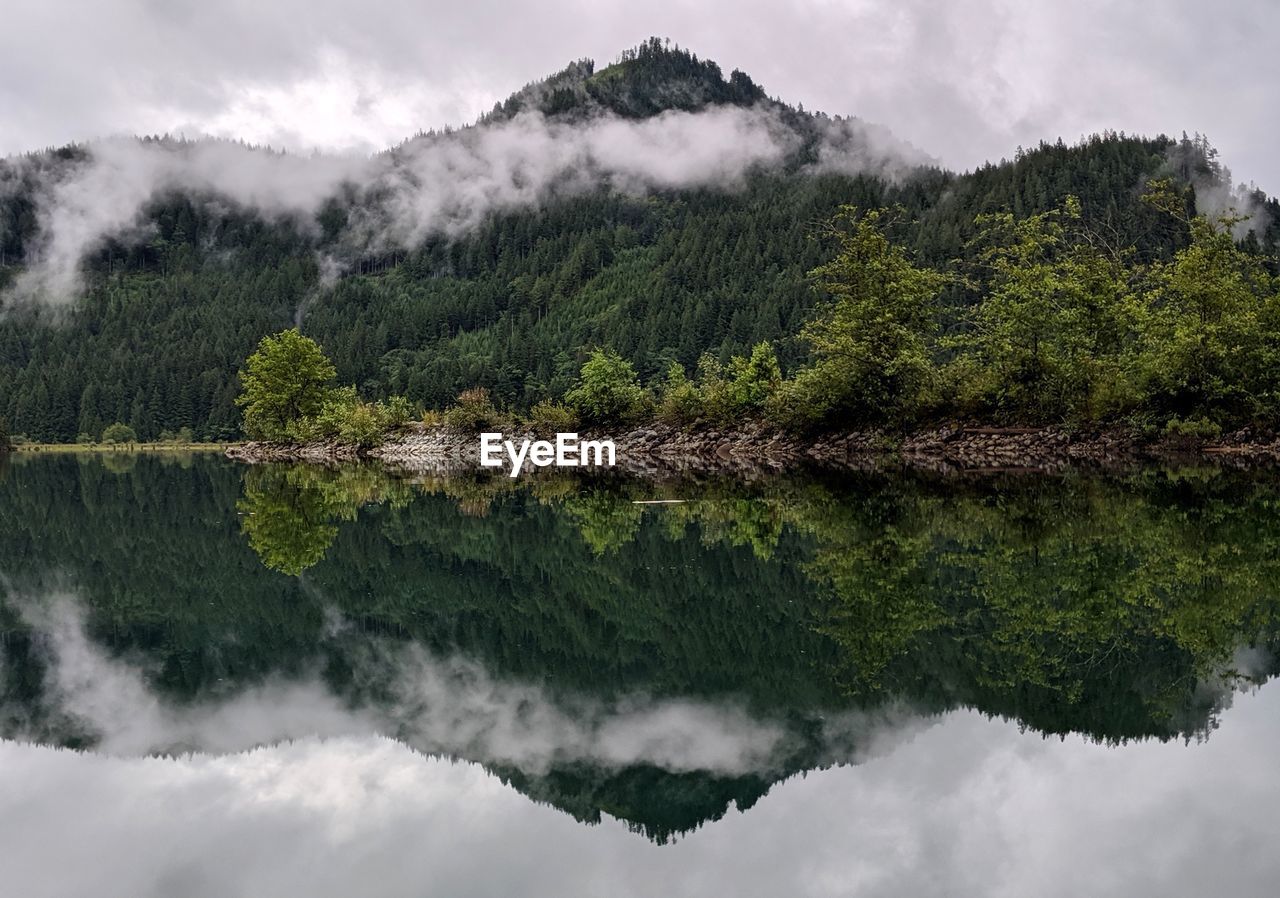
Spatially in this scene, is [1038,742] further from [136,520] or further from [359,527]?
[136,520]

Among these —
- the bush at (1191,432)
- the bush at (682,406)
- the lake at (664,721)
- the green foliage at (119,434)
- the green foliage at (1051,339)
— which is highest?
the green foliage at (1051,339)

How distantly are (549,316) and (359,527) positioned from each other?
18171cm

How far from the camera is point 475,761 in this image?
20.2ft

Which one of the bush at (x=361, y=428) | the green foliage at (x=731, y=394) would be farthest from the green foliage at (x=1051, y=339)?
the bush at (x=361, y=428)

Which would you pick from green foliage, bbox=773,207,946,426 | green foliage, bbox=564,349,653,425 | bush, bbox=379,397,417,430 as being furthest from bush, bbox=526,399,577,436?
green foliage, bbox=773,207,946,426

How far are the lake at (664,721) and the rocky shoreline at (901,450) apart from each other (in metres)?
21.9

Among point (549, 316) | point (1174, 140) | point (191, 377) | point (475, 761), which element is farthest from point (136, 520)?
point (1174, 140)

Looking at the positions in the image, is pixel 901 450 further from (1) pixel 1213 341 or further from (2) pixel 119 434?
(2) pixel 119 434

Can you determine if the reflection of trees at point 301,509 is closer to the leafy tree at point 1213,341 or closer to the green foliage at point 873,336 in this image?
the green foliage at point 873,336

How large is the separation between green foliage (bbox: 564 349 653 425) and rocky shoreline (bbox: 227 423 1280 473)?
1.44 m

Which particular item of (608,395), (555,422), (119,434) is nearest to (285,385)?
(555,422)

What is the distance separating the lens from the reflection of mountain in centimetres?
645

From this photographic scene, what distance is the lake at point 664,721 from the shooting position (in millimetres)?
4785

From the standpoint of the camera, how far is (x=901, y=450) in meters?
44.4
